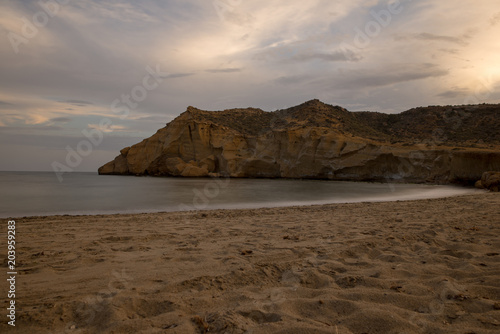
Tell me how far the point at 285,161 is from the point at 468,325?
110 ft

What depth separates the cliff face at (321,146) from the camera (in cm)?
2650

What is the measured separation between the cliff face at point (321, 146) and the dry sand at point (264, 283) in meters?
24.0

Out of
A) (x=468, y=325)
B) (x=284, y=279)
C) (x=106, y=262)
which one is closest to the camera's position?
(x=468, y=325)

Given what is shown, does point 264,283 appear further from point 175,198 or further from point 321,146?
point 321,146

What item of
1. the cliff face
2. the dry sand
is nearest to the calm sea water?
the cliff face

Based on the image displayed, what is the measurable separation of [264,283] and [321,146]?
30.4 metres

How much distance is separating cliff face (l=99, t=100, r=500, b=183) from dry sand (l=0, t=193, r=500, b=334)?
2397 cm

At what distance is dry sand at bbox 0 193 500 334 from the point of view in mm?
2107

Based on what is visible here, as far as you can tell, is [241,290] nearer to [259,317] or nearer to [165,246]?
[259,317]

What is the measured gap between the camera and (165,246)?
14.4 feet

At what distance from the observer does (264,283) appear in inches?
113

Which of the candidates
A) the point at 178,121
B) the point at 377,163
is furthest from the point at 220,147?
the point at 377,163

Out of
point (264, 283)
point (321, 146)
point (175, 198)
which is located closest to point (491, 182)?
point (321, 146)

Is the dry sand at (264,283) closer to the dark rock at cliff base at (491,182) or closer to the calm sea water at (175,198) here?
the calm sea water at (175,198)
